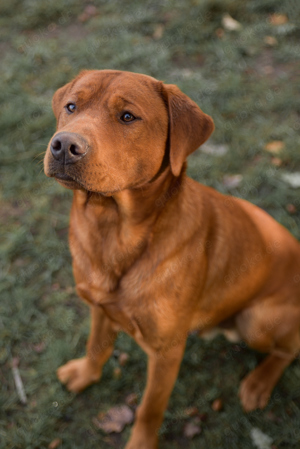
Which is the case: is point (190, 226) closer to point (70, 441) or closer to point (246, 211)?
point (246, 211)

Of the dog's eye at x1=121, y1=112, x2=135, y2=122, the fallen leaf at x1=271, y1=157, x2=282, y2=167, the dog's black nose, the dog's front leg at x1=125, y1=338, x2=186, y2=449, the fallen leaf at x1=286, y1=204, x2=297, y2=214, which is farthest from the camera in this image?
the fallen leaf at x1=271, y1=157, x2=282, y2=167

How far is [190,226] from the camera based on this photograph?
253 cm

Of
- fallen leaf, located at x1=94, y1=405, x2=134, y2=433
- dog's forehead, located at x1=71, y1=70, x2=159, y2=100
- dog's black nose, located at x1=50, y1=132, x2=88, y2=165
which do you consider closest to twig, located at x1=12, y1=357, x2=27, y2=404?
fallen leaf, located at x1=94, y1=405, x2=134, y2=433

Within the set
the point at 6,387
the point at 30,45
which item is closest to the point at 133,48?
the point at 30,45

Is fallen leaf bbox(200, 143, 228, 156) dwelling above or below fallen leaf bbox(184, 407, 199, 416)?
above

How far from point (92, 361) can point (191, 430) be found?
0.94m

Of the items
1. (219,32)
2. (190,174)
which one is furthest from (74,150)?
Result: (219,32)

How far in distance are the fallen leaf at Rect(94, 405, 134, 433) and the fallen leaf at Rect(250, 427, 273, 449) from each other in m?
0.96

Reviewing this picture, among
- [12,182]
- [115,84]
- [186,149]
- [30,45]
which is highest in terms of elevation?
[115,84]

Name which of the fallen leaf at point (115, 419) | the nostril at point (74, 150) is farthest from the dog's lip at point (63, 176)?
the fallen leaf at point (115, 419)

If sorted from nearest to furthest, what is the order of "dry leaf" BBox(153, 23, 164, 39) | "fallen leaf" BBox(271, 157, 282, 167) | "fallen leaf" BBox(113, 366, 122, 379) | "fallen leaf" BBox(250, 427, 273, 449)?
"fallen leaf" BBox(250, 427, 273, 449), "fallen leaf" BBox(113, 366, 122, 379), "fallen leaf" BBox(271, 157, 282, 167), "dry leaf" BBox(153, 23, 164, 39)

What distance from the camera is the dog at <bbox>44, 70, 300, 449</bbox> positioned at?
219cm

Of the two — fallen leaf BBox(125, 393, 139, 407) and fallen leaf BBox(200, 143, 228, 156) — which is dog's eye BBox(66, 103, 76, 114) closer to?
fallen leaf BBox(125, 393, 139, 407)

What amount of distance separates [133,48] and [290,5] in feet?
7.81
